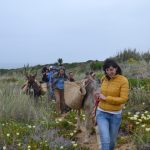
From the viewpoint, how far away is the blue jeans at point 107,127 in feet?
29.3

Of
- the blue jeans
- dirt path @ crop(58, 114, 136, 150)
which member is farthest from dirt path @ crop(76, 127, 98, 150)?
the blue jeans

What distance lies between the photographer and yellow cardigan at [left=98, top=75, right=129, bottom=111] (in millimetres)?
8914

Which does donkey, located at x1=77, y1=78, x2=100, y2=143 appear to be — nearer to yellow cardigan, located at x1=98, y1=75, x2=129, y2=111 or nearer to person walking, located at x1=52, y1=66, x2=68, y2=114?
yellow cardigan, located at x1=98, y1=75, x2=129, y2=111

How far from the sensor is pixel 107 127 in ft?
29.7

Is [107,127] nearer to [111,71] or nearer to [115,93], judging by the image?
[115,93]

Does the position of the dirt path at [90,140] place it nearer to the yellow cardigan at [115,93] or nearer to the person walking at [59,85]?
the yellow cardigan at [115,93]

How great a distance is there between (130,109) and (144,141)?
3.37 m

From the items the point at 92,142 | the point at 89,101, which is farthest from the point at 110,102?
the point at 92,142

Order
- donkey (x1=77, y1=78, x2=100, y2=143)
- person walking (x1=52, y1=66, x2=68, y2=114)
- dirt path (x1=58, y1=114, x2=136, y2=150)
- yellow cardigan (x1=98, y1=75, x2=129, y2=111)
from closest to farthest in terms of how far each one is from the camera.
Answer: yellow cardigan (x1=98, y1=75, x2=129, y2=111) < dirt path (x1=58, y1=114, x2=136, y2=150) < donkey (x1=77, y1=78, x2=100, y2=143) < person walking (x1=52, y1=66, x2=68, y2=114)

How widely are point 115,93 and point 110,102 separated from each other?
18 cm

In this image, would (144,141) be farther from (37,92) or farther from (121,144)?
(37,92)

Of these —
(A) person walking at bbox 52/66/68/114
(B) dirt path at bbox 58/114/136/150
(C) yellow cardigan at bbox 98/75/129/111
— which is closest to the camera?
(C) yellow cardigan at bbox 98/75/129/111

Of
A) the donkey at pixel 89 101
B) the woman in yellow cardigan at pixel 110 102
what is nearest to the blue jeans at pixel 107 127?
the woman in yellow cardigan at pixel 110 102

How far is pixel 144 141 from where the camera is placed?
1013 cm
